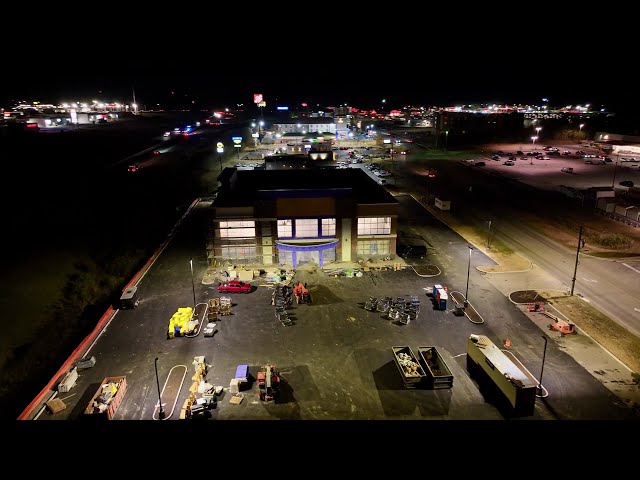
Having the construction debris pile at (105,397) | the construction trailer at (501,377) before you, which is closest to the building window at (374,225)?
the construction trailer at (501,377)

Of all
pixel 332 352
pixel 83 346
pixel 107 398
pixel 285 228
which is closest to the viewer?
pixel 107 398

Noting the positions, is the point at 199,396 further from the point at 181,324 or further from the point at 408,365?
the point at 408,365

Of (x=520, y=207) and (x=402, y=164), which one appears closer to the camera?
(x=520, y=207)

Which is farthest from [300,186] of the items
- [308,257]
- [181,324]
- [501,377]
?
[501,377]

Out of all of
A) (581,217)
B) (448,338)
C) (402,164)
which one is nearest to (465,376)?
(448,338)

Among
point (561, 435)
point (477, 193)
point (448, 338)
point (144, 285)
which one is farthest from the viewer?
point (477, 193)

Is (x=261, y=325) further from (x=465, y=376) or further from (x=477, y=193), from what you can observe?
(x=477, y=193)
